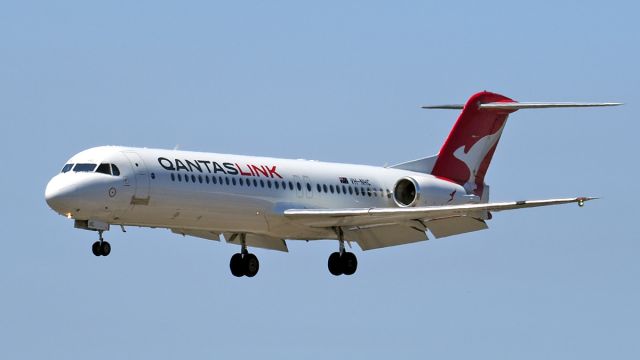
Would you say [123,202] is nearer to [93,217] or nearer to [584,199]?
[93,217]

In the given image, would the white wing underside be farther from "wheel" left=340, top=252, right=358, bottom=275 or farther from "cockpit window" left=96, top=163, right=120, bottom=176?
"cockpit window" left=96, top=163, right=120, bottom=176

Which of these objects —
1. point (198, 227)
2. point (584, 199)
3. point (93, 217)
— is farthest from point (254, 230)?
point (584, 199)

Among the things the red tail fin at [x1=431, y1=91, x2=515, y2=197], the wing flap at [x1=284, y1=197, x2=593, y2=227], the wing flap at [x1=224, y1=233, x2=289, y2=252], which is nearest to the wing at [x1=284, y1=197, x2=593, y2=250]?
the wing flap at [x1=284, y1=197, x2=593, y2=227]

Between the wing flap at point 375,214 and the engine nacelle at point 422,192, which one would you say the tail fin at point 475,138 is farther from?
the wing flap at point 375,214

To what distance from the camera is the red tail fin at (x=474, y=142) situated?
56312 millimetres

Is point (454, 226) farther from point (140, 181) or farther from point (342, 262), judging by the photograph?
point (140, 181)

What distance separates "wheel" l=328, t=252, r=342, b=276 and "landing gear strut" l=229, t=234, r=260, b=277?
2292 mm

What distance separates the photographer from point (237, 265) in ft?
174

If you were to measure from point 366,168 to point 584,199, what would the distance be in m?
10.3

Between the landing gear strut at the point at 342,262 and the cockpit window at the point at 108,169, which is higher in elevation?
the cockpit window at the point at 108,169

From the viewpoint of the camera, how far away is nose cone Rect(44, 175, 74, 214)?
45.7 meters

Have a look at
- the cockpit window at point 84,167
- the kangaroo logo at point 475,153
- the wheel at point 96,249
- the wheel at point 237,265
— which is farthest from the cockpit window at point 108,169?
the kangaroo logo at point 475,153

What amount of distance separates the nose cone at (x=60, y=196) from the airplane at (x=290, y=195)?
0.03 metres

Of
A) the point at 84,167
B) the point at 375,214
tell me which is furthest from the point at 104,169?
the point at 375,214
